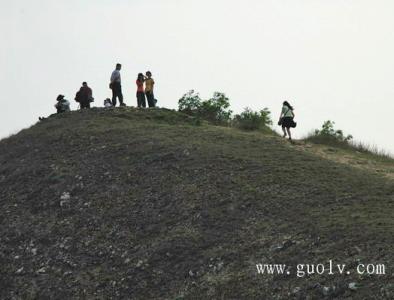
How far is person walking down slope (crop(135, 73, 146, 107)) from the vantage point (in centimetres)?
2581

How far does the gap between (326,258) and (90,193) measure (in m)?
7.37

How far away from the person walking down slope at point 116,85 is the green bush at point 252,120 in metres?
4.23

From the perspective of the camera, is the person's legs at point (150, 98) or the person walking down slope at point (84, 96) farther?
the person walking down slope at point (84, 96)

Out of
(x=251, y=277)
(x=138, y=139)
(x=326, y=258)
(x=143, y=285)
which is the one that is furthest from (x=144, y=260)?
(x=138, y=139)

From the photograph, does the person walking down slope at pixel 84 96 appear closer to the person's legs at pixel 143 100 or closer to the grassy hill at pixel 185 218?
the person's legs at pixel 143 100

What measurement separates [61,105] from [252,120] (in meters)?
7.08

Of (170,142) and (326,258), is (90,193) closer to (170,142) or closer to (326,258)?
(170,142)

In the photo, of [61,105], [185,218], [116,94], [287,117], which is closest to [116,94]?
[116,94]

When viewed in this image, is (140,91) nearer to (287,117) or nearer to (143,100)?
(143,100)

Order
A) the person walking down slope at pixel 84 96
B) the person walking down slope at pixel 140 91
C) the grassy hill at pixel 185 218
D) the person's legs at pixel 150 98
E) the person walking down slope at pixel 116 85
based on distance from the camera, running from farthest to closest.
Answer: the person walking down slope at pixel 84 96
the person's legs at pixel 150 98
the person walking down slope at pixel 140 91
the person walking down slope at pixel 116 85
the grassy hill at pixel 185 218

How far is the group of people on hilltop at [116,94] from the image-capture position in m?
25.8

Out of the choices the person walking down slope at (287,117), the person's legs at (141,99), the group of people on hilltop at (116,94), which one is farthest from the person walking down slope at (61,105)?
the person walking down slope at (287,117)

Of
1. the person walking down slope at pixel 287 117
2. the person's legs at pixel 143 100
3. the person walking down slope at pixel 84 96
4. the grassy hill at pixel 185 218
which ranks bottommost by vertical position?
the grassy hill at pixel 185 218

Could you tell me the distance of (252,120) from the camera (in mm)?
25344
